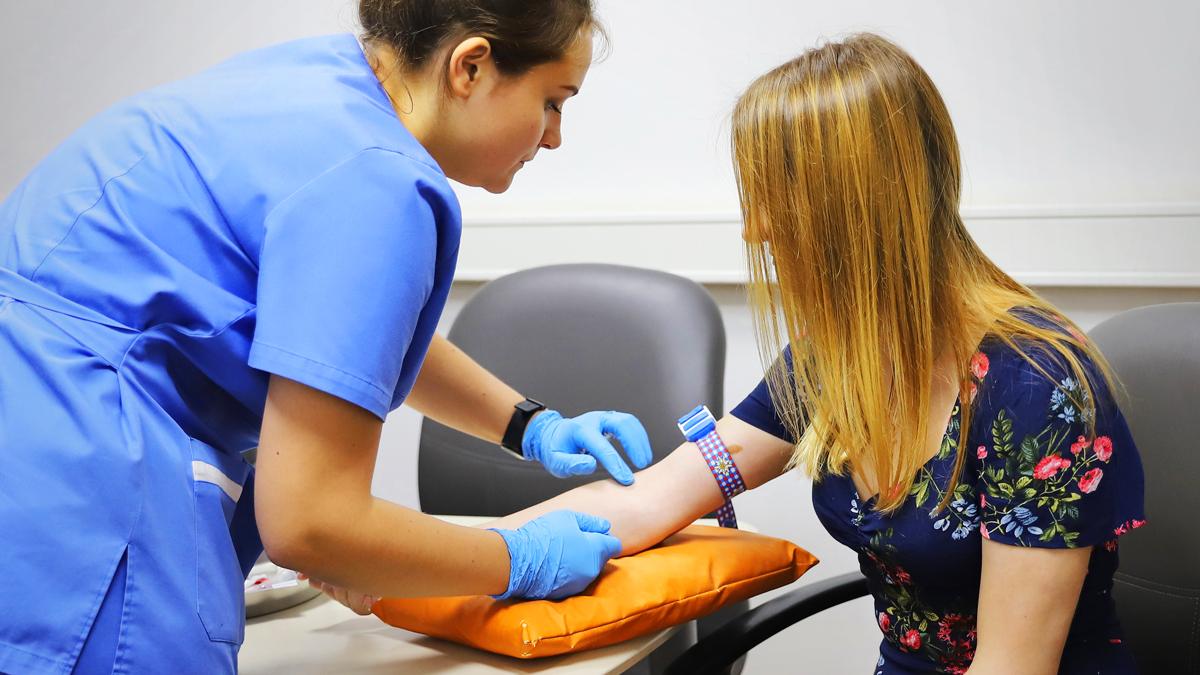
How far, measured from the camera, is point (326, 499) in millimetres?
880

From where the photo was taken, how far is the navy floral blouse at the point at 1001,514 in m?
1.08

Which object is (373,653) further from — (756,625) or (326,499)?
(756,625)

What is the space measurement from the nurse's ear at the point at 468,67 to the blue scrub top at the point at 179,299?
0.08 meters

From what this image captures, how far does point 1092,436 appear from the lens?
1090 mm

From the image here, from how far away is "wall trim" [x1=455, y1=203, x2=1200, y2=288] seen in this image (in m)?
1.82

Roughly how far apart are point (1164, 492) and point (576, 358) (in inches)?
38.1

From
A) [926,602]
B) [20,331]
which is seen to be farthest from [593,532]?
[20,331]

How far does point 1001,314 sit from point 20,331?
100cm

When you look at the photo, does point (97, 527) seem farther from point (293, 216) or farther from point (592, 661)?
point (592, 661)

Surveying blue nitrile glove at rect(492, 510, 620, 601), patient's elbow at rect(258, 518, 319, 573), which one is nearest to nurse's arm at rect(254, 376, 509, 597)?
patient's elbow at rect(258, 518, 319, 573)

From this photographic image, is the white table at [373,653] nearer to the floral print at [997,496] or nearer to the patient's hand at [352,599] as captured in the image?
the patient's hand at [352,599]

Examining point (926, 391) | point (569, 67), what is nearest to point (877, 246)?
point (926, 391)

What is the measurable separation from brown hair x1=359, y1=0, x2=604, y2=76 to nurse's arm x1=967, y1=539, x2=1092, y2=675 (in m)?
0.70

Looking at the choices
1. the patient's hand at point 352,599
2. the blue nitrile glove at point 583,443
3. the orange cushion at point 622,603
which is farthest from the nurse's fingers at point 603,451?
the patient's hand at point 352,599
